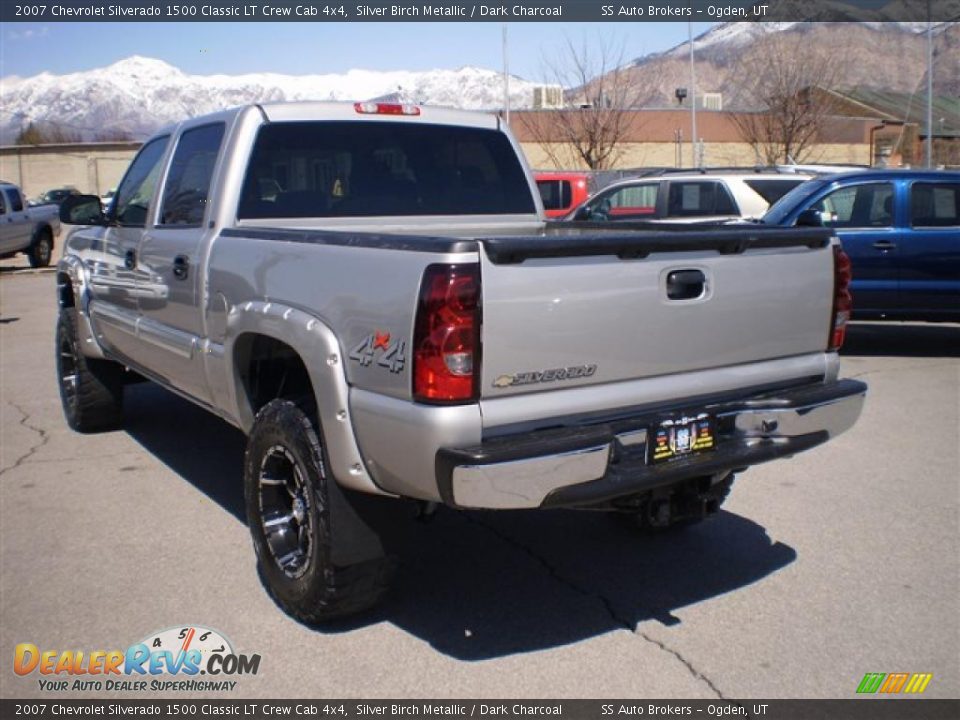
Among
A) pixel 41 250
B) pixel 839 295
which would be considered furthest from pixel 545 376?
pixel 41 250

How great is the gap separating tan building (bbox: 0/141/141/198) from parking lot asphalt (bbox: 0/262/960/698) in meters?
57.1

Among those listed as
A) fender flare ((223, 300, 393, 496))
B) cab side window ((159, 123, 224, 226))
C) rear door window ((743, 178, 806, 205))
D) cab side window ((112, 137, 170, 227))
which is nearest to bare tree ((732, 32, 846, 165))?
rear door window ((743, 178, 806, 205))

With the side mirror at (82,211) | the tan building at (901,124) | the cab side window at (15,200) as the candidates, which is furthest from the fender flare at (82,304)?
the tan building at (901,124)

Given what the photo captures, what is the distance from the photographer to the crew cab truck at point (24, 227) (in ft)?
68.2

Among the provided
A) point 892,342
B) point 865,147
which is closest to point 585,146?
point 865,147

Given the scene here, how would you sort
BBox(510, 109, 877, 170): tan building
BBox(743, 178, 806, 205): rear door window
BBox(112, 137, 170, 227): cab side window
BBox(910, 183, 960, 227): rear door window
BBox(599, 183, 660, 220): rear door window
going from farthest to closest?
BBox(510, 109, 877, 170): tan building → BBox(599, 183, 660, 220): rear door window → BBox(743, 178, 806, 205): rear door window → BBox(910, 183, 960, 227): rear door window → BBox(112, 137, 170, 227): cab side window

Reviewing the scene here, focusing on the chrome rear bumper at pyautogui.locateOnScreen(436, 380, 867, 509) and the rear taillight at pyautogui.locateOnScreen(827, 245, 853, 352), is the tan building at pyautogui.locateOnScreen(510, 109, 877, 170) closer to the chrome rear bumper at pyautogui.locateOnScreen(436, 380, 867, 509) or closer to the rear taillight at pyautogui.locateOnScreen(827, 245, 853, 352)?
the rear taillight at pyautogui.locateOnScreen(827, 245, 853, 352)

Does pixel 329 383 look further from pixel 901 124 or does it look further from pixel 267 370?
pixel 901 124

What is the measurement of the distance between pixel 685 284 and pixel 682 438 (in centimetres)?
58

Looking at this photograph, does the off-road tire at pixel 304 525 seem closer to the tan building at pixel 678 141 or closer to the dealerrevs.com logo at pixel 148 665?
the dealerrevs.com logo at pixel 148 665

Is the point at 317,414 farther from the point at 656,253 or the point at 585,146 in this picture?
the point at 585,146

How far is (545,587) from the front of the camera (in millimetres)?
4496

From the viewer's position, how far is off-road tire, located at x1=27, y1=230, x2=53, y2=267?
73.3ft

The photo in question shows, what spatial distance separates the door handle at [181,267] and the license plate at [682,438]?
8.40ft
